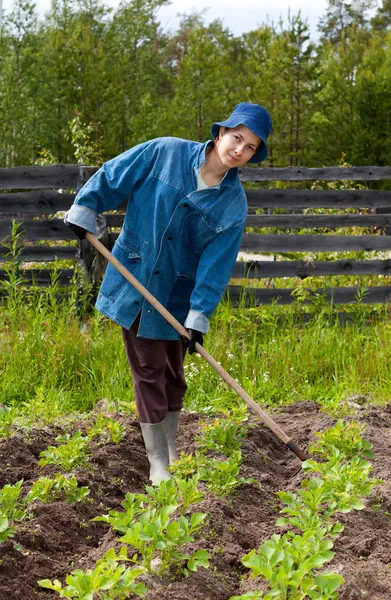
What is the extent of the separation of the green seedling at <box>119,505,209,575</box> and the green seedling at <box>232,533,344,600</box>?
220mm

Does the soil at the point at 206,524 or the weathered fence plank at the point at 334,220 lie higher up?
the weathered fence plank at the point at 334,220

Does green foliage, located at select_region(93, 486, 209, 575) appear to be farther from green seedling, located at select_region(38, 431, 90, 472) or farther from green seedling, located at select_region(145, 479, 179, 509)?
green seedling, located at select_region(38, 431, 90, 472)

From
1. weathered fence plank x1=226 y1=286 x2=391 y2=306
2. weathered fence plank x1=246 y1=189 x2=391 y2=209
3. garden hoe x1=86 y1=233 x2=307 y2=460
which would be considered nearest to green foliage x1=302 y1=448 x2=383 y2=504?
garden hoe x1=86 y1=233 x2=307 y2=460

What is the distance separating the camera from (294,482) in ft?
12.4

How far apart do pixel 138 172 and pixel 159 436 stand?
120 centimetres

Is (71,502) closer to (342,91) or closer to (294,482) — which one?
(294,482)

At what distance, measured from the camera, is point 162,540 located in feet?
8.55

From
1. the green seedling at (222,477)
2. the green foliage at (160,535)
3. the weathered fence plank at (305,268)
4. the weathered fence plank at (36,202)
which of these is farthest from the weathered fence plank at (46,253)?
the green foliage at (160,535)

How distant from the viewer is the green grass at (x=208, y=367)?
16.8 feet

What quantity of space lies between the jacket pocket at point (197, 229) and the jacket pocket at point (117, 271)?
234 millimetres

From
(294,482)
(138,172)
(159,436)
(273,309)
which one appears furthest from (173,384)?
(273,309)

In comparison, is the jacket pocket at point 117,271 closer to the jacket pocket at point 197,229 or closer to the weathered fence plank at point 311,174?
the jacket pocket at point 197,229

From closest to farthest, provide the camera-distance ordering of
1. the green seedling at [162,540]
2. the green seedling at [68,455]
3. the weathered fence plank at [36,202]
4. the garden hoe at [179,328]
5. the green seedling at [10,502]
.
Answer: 1. the green seedling at [162,540]
2. the green seedling at [10,502]
3. the green seedling at [68,455]
4. the garden hoe at [179,328]
5. the weathered fence plank at [36,202]

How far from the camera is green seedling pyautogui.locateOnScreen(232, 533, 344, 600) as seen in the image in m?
2.32
